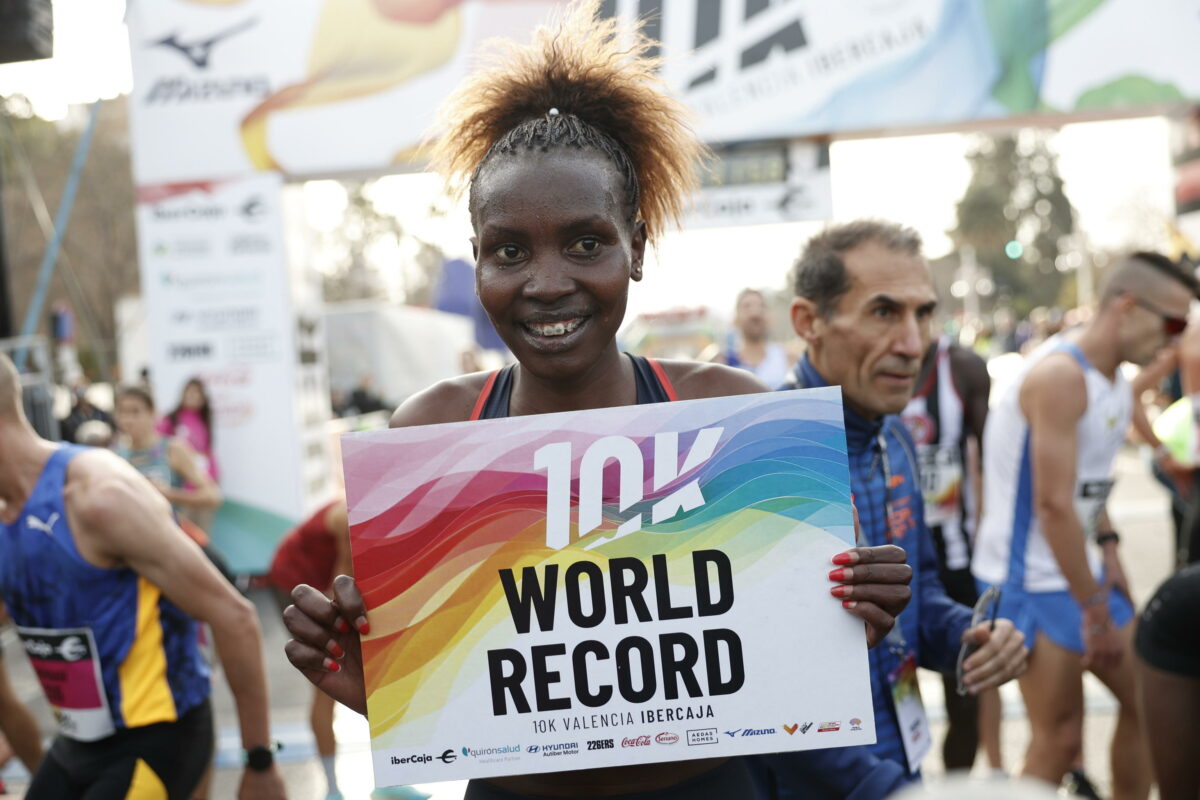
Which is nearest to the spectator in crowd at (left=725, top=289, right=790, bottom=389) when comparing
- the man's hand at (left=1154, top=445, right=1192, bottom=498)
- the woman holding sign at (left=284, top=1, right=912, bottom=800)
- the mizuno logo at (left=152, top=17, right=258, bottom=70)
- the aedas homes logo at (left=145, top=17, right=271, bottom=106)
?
the man's hand at (left=1154, top=445, right=1192, bottom=498)

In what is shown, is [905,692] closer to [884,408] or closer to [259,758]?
[884,408]

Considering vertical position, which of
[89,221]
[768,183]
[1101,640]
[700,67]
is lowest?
[1101,640]

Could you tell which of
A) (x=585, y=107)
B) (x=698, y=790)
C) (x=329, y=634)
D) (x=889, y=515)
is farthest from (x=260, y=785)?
(x=585, y=107)

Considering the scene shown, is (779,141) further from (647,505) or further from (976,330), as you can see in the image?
(976,330)

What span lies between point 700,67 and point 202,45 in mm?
4067

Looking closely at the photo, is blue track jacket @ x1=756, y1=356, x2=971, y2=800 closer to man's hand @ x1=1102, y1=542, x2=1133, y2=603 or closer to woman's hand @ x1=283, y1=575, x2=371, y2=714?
Answer: woman's hand @ x1=283, y1=575, x2=371, y2=714

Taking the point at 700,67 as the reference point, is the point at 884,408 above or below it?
below

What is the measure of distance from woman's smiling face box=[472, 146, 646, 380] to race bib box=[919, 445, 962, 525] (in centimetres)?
312

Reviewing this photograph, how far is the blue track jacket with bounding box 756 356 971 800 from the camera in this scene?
94.2 inches

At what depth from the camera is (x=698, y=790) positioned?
5.99 feet

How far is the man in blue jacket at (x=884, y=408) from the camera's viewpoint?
95.8 inches

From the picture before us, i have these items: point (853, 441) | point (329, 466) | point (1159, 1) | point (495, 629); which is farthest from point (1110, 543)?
point (329, 466)

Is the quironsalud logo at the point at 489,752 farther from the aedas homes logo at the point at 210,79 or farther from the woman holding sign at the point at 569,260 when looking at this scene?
the aedas homes logo at the point at 210,79

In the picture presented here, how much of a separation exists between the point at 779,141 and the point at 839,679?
7.39 metres
